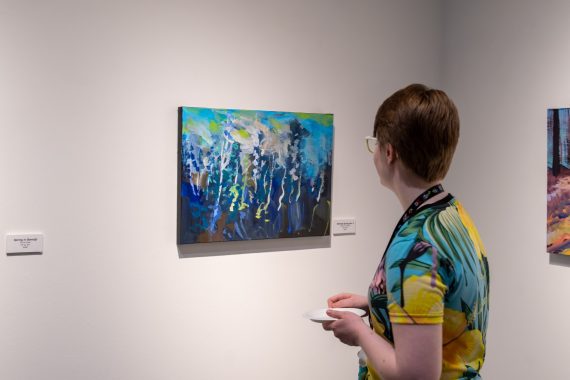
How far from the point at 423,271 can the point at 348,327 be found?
273mm

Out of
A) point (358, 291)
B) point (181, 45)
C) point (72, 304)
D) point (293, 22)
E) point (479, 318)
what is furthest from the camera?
point (358, 291)

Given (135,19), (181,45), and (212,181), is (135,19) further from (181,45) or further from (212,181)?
(212,181)

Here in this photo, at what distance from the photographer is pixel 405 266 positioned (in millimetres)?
1276

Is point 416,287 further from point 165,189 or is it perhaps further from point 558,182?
point 558,182

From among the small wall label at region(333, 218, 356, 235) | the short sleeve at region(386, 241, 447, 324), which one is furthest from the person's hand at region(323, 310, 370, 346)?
the small wall label at region(333, 218, 356, 235)

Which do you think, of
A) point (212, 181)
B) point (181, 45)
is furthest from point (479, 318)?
point (181, 45)

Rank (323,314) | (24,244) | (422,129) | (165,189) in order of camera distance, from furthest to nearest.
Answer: (165,189)
(24,244)
(323,314)
(422,129)

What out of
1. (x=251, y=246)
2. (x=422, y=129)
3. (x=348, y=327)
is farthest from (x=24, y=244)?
(x=422, y=129)

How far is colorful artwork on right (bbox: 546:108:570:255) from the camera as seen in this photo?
2.72 metres

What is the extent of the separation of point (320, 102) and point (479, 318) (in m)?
1.74

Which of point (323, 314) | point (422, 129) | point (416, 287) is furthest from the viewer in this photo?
point (323, 314)

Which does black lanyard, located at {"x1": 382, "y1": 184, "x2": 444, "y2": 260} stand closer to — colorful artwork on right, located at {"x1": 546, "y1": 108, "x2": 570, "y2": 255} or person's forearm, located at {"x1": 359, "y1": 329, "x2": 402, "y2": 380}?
person's forearm, located at {"x1": 359, "y1": 329, "x2": 402, "y2": 380}

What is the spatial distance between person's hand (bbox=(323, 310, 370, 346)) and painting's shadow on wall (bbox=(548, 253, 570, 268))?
5.45ft

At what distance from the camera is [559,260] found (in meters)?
2.78
